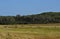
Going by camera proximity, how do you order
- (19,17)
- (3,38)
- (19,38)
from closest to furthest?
(3,38), (19,38), (19,17)

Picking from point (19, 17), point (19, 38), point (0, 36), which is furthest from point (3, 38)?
point (19, 17)

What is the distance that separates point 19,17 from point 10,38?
9398cm

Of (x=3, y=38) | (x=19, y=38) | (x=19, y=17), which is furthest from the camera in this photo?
(x=19, y=17)

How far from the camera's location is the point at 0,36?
919 inches

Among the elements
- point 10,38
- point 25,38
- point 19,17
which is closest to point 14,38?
point 10,38

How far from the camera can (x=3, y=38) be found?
22.7m

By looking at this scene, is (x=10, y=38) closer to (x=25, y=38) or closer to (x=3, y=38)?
(x=3, y=38)

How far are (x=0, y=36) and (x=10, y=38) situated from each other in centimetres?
102

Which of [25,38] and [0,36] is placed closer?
[0,36]

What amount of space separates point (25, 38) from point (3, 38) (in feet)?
12.5

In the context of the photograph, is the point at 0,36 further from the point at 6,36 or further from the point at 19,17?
the point at 19,17

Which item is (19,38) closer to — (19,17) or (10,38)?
(10,38)

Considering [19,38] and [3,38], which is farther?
[19,38]

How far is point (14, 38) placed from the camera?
2373 centimetres
